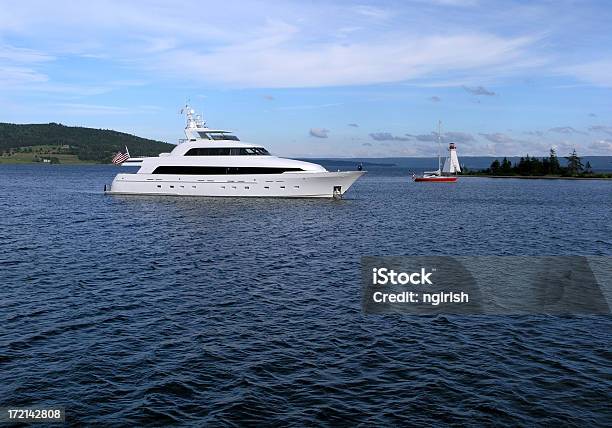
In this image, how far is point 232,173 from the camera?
201 feet

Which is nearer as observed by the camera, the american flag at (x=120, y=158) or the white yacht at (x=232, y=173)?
the white yacht at (x=232, y=173)

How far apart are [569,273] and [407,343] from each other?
13.4m

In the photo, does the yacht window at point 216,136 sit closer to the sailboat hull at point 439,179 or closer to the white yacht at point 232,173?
the white yacht at point 232,173

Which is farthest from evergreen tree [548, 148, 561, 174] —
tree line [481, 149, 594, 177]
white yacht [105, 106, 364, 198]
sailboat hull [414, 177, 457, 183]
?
white yacht [105, 106, 364, 198]

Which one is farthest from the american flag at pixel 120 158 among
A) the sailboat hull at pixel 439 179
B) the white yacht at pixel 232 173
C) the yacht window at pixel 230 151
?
the sailboat hull at pixel 439 179

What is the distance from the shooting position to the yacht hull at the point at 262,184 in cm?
5934

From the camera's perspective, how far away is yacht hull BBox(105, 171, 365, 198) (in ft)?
195

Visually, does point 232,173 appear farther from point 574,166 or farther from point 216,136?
point 574,166

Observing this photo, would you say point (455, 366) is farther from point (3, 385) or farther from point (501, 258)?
point (501, 258)

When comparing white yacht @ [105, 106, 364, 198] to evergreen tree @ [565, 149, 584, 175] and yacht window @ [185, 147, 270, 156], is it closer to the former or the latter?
yacht window @ [185, 147, 270, 156]

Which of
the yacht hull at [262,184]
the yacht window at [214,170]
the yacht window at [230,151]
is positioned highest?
the yacht window at [230,151]

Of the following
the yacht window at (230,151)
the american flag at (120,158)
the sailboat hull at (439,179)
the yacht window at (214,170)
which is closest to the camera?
the yacht window at (214,170)

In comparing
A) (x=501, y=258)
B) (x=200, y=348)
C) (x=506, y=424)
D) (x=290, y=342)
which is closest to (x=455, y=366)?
(x=506, y=424)

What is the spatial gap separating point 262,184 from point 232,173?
3.99 metres
